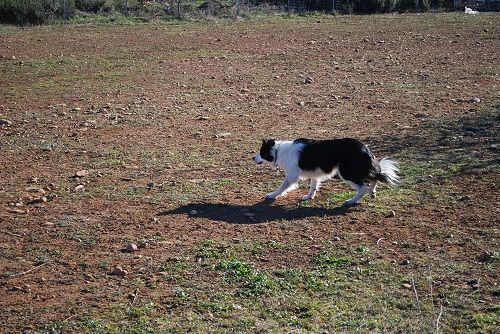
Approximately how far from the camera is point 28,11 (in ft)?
88.9

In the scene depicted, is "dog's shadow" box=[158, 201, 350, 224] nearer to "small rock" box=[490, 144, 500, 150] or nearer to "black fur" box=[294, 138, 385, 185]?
"black fur" box=[294, 138, 385, 185]

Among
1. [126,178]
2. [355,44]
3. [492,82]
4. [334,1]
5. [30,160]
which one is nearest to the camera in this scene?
[126,178]

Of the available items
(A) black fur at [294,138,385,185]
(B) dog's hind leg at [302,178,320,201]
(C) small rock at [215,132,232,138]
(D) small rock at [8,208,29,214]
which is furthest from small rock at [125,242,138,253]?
(C) small rock at [215,132,232,138]

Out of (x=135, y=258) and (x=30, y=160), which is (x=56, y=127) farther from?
(x=135, y=258)

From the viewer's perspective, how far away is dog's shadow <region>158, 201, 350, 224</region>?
7785 millimetres

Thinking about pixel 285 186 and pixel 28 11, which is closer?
pixel 285 186

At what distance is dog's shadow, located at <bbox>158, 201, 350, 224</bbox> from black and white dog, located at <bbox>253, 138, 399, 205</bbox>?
0.33m

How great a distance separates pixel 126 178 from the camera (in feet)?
30.3

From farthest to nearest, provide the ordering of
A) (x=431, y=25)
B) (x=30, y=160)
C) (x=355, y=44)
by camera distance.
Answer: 1. (x=431, y=25)
2. (x=355, y=44)
3. (x=30, y=160)

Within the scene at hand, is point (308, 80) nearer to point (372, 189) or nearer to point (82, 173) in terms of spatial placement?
point (82, 173)

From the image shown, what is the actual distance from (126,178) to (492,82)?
9.26m

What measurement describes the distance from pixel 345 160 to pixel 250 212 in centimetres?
122

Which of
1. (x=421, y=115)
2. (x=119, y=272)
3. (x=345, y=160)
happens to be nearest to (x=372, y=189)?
(x=345, y=160)

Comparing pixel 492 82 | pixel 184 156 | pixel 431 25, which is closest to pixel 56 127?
pixel 184 156
